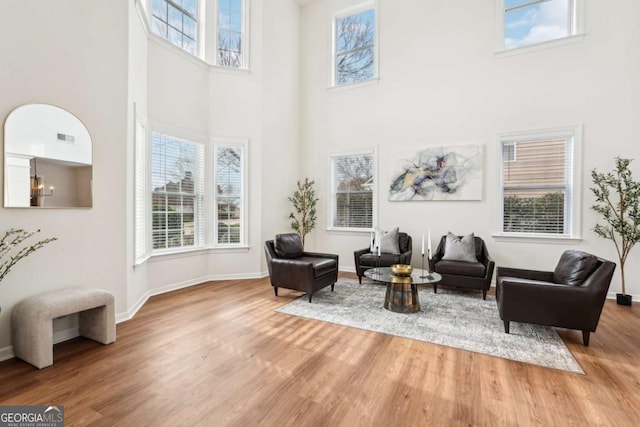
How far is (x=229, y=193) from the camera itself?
557 centimetres

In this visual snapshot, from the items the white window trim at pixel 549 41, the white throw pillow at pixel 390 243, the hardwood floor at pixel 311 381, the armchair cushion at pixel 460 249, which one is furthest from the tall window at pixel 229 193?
the white window trim at pixel 549 41

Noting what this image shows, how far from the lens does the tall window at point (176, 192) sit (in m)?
4.61

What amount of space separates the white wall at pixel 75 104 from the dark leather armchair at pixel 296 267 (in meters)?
1.87

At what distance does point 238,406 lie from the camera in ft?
6.45

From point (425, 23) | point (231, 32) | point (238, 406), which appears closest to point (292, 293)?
point (238, 406)

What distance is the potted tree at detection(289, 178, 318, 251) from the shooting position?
21.1 ft

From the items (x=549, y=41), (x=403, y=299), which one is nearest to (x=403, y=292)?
(x=403, y=299)

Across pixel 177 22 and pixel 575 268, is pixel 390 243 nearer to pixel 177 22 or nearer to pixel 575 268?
pixel 575 268

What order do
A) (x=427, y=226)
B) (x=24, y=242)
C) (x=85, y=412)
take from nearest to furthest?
(x=85, y=412) → (x=24, y=242) → (x=427, y=226)

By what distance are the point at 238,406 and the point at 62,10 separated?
3.76 metres

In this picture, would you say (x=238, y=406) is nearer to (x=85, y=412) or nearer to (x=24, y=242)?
(x=85, y=412)

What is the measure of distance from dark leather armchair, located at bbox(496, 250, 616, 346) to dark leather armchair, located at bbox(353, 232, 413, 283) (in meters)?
1.98

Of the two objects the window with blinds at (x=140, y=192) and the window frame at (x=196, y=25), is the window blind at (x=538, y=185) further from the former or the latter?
the window with blinds at (x=140, y=192)

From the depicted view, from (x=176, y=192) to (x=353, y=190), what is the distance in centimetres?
340
